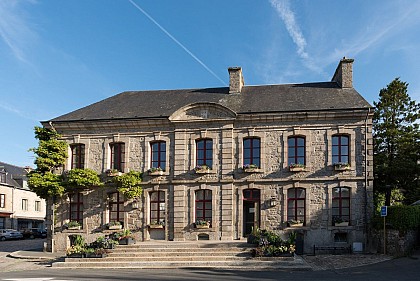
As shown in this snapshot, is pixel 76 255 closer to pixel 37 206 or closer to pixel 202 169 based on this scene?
pixel 202 169

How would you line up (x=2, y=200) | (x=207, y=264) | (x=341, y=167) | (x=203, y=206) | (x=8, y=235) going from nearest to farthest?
(x=207, y=264) → (x=341, y=167) → (x=203, y=206) → (x=8, y=235) → (x=2, y=200)

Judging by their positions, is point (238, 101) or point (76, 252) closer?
point (76, 252)

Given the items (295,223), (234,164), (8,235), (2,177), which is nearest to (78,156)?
(234,164)

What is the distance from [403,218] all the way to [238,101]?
8.95 meters

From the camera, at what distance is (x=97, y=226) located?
2030 cm

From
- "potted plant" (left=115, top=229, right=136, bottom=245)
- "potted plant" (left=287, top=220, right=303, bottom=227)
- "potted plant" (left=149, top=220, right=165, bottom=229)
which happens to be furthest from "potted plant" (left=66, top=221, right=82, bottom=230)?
"potted plant" (left=287, top=220, right=303, bottom=227)

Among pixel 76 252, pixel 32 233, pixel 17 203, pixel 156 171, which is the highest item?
pixel 156 171

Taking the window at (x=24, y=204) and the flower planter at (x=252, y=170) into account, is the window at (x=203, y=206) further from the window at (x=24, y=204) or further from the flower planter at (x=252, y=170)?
the window at (x=24, y=204)

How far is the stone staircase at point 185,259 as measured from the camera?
14.7 m

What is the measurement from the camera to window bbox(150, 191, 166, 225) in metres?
20.0

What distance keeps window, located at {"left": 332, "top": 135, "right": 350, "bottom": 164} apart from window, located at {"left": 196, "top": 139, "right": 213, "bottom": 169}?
5.55 m

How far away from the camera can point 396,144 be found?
78.3 feet

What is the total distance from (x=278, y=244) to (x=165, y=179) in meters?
6.76

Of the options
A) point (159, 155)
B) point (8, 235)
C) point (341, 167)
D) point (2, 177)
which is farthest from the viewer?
point (2, 177)
